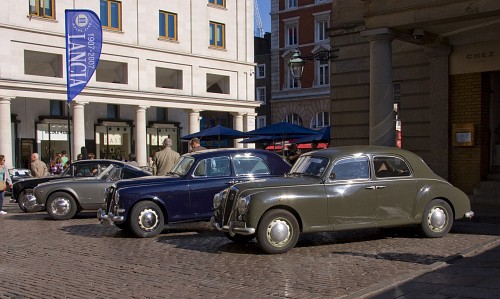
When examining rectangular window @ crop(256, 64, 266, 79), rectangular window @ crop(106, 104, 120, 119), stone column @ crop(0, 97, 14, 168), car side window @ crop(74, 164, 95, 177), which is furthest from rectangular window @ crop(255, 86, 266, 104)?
car side window @ crop(74, 164, 95, 177)

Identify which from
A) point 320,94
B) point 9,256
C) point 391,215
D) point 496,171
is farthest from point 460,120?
point 320,94

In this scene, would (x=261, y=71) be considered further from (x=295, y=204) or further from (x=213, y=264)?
(x=213, y=264)

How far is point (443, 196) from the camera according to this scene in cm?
941

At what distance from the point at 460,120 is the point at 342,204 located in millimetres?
6858

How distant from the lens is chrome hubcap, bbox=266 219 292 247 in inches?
325

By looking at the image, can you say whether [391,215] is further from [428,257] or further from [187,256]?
[187,256]

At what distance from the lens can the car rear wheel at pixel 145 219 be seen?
10.4 m

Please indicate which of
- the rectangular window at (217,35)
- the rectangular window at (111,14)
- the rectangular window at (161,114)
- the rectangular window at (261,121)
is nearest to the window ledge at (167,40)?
the rectangular window at (111,14)

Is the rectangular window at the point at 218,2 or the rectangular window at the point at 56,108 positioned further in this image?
the rectangular window at the point at 218,2

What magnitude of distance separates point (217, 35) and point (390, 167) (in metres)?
31.7

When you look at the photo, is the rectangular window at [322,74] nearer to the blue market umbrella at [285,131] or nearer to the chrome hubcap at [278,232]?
the blue market umbrella at [285,131]

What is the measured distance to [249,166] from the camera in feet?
36.4

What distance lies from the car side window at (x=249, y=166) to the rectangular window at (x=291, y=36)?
44.3 meters

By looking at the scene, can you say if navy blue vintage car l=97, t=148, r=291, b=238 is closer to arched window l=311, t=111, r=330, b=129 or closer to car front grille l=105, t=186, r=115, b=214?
car front grille l=105, t=186, r=115, b=214
